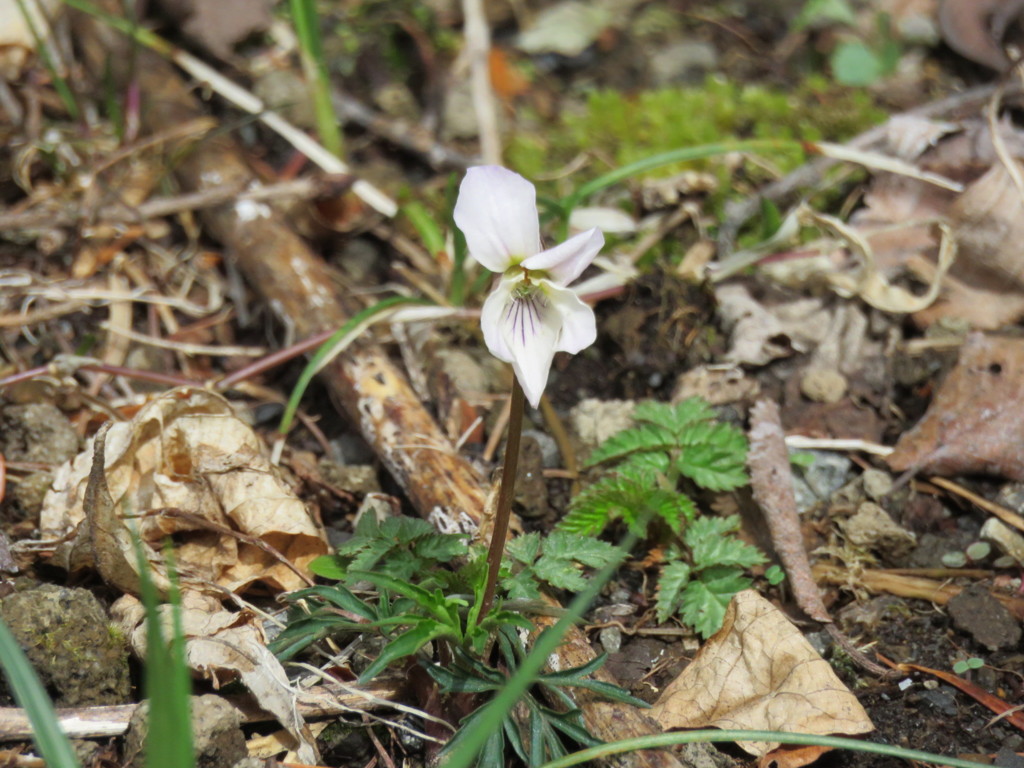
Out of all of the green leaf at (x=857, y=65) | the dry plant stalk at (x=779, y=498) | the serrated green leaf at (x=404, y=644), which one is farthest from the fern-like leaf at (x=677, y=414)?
the green leaf at (x=857, y=65)

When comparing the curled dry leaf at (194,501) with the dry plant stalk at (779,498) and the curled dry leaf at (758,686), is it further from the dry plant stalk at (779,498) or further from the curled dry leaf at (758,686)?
the dry plant stalk at (779,498)

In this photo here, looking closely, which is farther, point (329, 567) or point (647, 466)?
point (647, 466)

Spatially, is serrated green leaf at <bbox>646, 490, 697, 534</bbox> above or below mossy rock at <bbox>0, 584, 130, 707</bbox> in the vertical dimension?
below

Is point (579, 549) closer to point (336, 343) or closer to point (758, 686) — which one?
point (758, 686)

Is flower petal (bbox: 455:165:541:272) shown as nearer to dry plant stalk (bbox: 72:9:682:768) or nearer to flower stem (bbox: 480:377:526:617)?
flower stem (bbox: 480:377:526:617)

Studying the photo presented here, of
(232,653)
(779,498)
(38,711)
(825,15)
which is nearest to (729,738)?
(779,498)

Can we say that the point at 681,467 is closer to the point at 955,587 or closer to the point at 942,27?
the point at 955,587

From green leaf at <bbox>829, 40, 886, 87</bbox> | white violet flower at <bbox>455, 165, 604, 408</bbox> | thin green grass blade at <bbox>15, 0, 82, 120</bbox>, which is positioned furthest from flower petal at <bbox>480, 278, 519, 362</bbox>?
green leaf at <bbox>829, 40, 886, 87</bbox>
